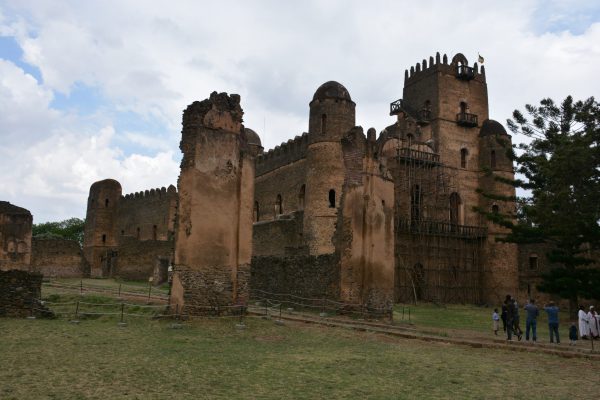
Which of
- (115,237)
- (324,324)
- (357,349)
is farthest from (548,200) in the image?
(115,237)

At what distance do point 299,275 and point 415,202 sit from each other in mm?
16866

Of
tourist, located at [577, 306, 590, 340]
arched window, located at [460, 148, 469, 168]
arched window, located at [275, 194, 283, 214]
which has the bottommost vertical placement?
tourist, located at [577, 306, 590, 340]

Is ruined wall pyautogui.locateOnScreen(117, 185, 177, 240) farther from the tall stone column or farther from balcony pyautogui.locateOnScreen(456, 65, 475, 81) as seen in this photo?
the tall stone column

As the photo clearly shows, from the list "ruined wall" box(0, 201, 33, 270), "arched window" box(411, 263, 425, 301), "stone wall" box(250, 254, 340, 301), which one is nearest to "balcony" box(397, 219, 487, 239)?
"arched window" box(411, 263, 425, 301)

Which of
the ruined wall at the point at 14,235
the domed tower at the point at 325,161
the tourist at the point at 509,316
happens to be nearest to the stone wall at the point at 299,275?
the tourist at the point at 509,316

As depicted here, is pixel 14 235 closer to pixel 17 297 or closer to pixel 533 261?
pixel 17 297

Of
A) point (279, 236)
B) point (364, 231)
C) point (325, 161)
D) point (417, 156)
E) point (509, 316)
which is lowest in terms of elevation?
point (509, 316)

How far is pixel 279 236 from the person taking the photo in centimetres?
3312

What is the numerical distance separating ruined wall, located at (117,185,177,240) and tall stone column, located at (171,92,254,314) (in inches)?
1325

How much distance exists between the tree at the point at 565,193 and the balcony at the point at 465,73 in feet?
44.5

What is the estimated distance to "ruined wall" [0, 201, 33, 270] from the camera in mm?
25797

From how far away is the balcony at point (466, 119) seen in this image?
1623 inches

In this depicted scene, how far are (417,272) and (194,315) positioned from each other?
20.9 m

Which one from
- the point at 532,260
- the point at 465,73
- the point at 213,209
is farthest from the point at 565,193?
the point at 465,73
